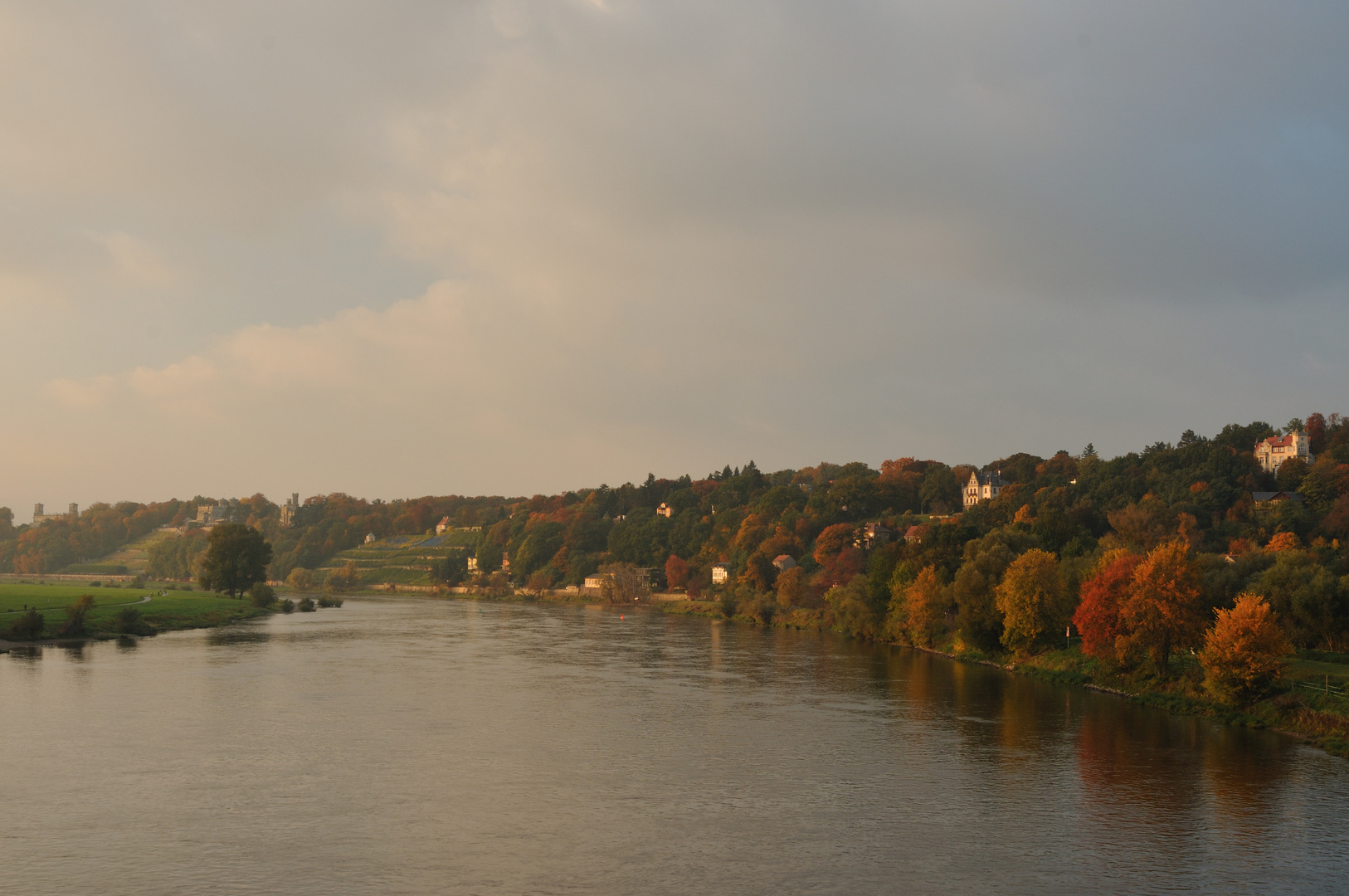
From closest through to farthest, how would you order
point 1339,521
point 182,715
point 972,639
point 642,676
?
point 182,715 → point 642,676 → point 972,639 → point 1339,521

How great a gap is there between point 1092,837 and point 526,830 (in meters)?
18.3

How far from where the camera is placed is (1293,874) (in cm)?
2811

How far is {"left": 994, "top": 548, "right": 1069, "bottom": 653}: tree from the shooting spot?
69.6m

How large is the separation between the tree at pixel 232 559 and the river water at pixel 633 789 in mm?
69188

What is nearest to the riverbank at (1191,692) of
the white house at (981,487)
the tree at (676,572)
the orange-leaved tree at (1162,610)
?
the orange-leaved tree at (1162,610)

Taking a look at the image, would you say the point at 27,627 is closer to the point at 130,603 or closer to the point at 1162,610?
the point at 130,603

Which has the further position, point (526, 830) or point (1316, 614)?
point (1316, 614)

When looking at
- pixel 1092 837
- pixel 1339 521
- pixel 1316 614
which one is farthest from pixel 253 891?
pixel 1339 521

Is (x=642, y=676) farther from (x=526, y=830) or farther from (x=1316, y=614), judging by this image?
(x=1316, y=614)

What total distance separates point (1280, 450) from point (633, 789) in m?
139

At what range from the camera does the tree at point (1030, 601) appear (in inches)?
2739

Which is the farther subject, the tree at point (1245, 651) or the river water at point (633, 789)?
the tree at point (1245, 651)

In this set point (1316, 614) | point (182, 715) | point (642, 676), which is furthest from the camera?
point (642, 676)

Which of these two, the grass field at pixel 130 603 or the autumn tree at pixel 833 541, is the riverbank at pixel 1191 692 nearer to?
the autumn tree at pixel 833 541
